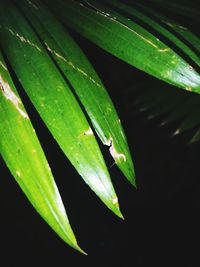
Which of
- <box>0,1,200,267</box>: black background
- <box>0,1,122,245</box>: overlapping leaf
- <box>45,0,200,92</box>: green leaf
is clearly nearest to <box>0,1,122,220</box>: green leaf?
<box>0,1,122,245</box>: overlapping leaf

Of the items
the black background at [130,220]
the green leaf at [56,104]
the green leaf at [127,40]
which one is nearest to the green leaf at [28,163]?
the green leaf at [56,104]

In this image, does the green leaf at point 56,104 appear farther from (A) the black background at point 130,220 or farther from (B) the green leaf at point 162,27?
(A) the black background at point 130,220

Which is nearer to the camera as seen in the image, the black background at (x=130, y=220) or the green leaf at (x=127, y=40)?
the green leaf at (x=127, y=40)

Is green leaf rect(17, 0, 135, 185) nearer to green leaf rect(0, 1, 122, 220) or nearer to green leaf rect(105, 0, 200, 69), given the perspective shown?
green leaf rect(0, 1, 122, 220)

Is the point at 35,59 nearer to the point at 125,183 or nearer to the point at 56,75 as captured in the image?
the point at 56,75

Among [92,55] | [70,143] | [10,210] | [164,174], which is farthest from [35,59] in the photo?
[164,174]

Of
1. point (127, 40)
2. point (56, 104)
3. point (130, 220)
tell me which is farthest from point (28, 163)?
point (130, 220)
